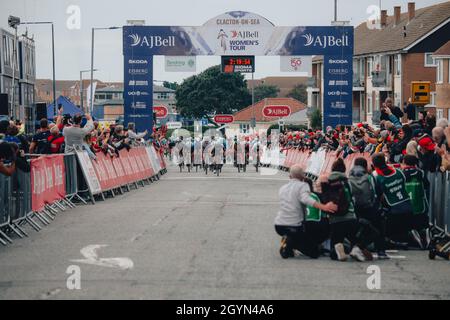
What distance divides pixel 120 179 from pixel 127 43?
13.8 meters

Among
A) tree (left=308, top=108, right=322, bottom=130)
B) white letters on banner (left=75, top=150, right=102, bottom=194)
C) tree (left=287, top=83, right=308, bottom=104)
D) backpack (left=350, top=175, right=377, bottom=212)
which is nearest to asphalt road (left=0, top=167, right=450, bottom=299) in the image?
backpack (left=350, top=175, right=377, bottom=212)

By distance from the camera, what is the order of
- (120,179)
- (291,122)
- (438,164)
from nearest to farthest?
(438,164)
(120,179)
(291,122)

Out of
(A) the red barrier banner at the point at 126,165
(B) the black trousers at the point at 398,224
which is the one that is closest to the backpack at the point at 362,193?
(B) the black trousers at the point at 398,224

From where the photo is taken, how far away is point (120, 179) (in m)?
26.9

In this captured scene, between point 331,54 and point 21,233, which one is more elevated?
point 331,54

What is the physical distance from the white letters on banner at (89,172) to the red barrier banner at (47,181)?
65.8 inches

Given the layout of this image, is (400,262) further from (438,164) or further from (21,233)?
(21,233)

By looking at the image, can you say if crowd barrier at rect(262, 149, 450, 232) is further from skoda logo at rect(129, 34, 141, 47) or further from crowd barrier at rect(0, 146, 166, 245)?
skoda logo at rect(129, 34, 141, 47)

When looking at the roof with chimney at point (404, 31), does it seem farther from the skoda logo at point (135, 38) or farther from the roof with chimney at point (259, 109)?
the roof with chimney at point (259, 109)

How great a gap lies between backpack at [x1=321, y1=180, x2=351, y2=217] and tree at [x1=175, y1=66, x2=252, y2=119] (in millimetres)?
112125

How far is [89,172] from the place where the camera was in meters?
22.8

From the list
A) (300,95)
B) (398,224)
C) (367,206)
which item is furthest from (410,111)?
(300,95)

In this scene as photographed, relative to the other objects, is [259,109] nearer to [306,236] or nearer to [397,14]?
[397,14]

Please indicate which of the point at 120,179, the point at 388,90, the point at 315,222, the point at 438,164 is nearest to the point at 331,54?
the point at 120,179
